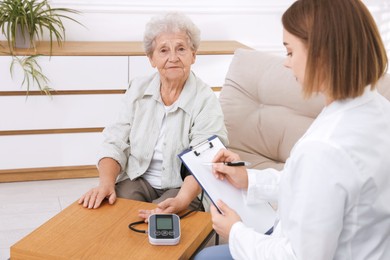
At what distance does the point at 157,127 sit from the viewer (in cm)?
248

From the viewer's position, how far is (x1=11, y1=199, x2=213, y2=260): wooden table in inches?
71.0

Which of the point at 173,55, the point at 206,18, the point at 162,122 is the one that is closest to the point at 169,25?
the point at 173,55

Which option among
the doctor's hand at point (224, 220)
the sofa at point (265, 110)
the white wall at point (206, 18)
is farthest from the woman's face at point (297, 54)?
the white wall at point (206, 18)

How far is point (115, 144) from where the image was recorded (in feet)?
8.09

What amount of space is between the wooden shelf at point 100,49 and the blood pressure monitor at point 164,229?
193cm

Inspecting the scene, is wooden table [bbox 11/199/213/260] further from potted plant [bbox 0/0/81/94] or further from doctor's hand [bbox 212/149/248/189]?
potted plant [bbox 0/0/81/94]

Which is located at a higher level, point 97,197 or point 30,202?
point 97,197

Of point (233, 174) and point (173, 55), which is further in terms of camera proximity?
point (173, 55)

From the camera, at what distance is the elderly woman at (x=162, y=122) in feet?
7.93

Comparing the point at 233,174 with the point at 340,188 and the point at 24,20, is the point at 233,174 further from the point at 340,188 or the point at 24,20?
the point at 24,20

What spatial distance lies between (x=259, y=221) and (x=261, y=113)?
888mm

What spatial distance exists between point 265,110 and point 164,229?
1.00 meters

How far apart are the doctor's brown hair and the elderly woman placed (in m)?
1.06

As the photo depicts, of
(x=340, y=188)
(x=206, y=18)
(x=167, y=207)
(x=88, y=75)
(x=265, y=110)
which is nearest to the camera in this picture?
(x=340, y=188)
